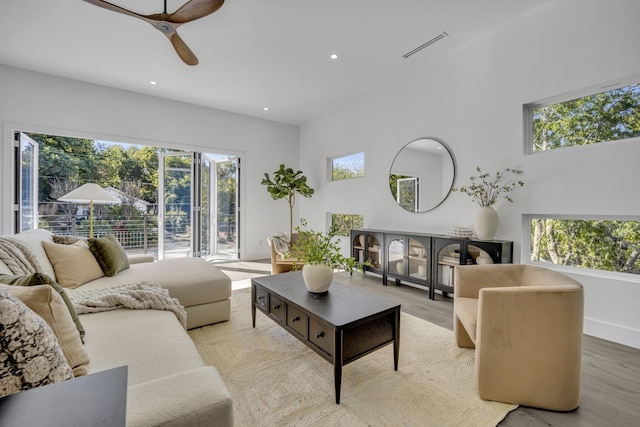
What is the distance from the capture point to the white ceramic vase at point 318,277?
2102 mm

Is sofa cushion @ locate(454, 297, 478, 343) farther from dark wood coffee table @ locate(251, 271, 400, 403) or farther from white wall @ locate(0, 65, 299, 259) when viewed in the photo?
white wall @ locate(0, 65, 299, 259)

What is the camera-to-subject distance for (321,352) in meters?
1.70

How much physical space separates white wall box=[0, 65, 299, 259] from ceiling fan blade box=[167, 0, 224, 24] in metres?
2.94

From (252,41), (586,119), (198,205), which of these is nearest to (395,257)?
(586,119)

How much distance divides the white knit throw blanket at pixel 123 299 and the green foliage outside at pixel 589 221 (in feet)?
11.4

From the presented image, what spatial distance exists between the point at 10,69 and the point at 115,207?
4.31 m

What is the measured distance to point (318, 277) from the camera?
2.10 meters

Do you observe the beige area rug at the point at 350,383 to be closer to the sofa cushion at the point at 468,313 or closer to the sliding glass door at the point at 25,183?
the sofa cushion at the point at 468,313

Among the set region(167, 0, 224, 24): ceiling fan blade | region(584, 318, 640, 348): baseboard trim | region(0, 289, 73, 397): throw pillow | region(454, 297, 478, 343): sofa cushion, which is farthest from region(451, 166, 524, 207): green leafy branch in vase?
region(0, 289, 73, 397): throw pillow

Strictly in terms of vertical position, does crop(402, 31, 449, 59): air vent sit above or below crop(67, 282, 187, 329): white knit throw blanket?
above

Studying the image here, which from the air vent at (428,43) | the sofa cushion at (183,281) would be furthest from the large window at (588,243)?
the sofa cushion at (183,281)

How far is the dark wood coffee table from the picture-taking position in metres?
1.62

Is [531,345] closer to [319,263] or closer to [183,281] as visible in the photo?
[319,263]

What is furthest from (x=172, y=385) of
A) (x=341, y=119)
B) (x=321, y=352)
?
(x=341, y=119)
